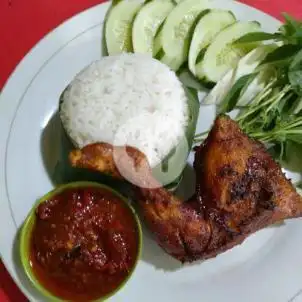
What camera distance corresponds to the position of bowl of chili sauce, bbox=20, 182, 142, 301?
7.18 feet

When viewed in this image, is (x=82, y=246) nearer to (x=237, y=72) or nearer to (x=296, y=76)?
(x=237, y=72)

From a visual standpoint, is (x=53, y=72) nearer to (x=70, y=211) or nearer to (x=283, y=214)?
(x=70, y=211)

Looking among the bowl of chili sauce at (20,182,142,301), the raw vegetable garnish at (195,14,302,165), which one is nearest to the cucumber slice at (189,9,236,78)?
the raw vegetable garnish at (195,14,302,165)

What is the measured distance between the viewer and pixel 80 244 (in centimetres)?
220

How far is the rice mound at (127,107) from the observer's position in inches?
97.7

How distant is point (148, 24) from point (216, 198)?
39.7 inches

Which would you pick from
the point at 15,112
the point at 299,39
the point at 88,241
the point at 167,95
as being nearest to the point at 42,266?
the point at 88,241

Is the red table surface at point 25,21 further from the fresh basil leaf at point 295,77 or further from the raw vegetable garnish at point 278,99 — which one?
the fresh basil leaf at point 295,77

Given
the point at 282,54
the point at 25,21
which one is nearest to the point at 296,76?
the point at 282,54

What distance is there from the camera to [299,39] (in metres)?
2.68

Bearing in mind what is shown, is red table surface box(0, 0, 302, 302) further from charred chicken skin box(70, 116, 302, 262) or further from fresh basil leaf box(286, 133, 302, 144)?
fresh basil leaf box(286, 133, 302, 144)

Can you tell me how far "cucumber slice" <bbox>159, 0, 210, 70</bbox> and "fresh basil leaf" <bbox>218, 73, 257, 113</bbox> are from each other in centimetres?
31

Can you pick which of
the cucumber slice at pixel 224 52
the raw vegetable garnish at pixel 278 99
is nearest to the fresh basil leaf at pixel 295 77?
the raw vegetable garnish at pixel 278 99

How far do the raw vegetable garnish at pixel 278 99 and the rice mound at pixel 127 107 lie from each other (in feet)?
0.98
